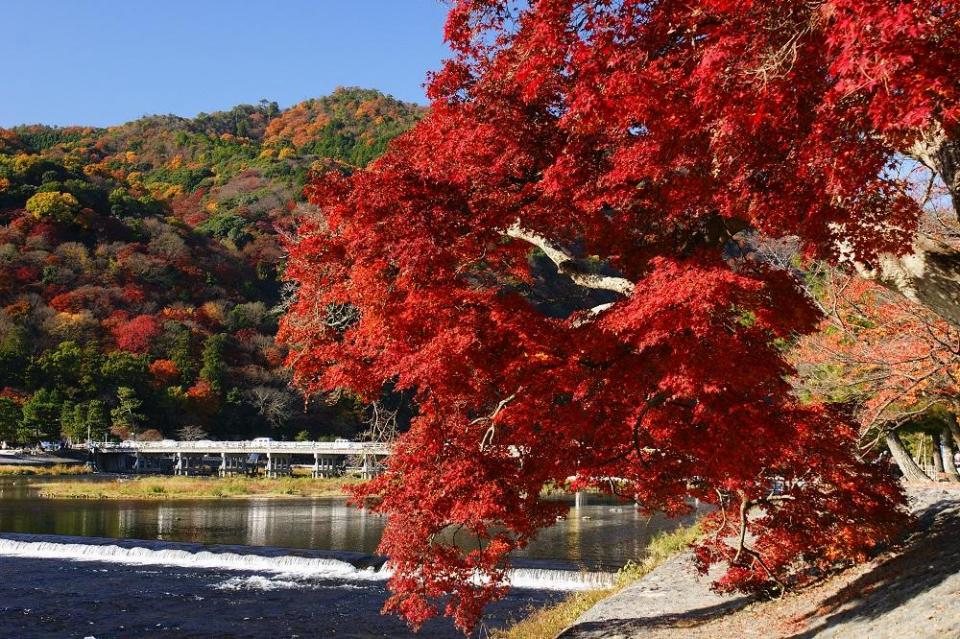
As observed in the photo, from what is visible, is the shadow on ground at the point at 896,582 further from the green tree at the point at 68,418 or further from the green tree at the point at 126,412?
the green tree at the point at 126,412

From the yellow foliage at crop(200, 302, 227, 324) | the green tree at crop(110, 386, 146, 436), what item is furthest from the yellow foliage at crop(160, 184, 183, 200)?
the green tree at crop(110, 386, 146, 436)

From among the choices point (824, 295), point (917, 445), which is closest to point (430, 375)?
point (824, 295)

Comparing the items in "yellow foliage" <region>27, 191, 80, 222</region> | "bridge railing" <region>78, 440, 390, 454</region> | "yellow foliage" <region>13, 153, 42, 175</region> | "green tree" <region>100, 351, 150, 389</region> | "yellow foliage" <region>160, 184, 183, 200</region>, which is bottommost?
"bridge railing" <region>78, 440, 390, 454</region>

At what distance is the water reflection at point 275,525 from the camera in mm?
21328

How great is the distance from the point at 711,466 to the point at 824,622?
2.39 meters

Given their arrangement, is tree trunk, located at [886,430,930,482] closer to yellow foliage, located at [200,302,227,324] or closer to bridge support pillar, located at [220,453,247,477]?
bridge support pillar, located at [220,453,247,477]

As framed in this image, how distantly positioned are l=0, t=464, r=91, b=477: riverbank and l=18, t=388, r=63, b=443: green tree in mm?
2652

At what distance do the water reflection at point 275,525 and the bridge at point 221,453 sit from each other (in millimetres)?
16637

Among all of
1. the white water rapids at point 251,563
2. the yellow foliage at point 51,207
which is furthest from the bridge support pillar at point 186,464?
the white water rapids at point 251,563

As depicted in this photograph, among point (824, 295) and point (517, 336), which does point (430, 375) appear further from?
point (824, 295)

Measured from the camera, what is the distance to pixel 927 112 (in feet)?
13.3

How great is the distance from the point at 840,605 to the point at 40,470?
1930 inches

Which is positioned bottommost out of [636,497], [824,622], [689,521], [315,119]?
[689,521]

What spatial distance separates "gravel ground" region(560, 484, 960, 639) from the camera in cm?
698
